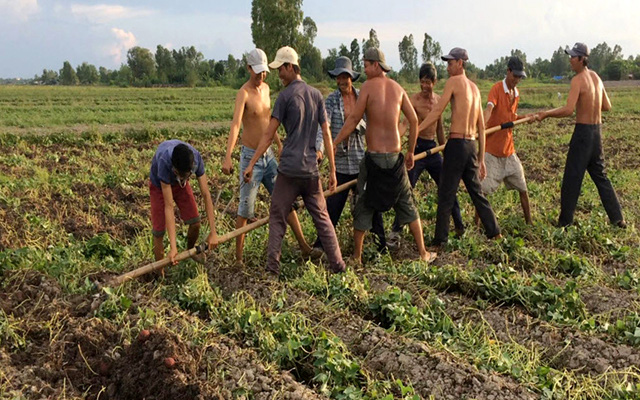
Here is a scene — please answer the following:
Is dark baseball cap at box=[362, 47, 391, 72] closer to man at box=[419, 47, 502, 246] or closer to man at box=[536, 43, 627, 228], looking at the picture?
man at box=[419, 47, 502, 246]

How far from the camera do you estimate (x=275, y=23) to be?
129ft

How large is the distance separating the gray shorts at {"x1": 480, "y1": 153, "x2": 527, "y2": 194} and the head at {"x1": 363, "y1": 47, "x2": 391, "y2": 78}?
80.9 inches

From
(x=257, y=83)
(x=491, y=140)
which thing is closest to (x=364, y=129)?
(x=257, y=83)

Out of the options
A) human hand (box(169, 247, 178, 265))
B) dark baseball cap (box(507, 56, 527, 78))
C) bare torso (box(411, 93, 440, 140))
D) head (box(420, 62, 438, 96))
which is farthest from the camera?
bare torso (box(411, 93, 440, 140))

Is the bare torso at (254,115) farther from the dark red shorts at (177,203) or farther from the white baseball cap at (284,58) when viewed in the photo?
the dark red shorts at (177,203)

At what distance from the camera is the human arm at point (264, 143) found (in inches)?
181

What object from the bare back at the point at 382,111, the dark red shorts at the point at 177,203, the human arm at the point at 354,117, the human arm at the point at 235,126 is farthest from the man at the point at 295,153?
the dark red shorts at the point at 177,203

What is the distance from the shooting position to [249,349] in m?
3.49

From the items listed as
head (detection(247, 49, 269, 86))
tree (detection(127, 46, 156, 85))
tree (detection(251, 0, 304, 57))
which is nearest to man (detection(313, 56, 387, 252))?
head (detection(247, 49, 269, 86))

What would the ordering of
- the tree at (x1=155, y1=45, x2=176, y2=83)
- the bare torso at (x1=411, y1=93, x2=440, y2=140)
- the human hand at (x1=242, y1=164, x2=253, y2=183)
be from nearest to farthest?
the human hand at (x1=242, y1=164, x2=253, y2=183) < the bare torso at (x1=411, y1=93, x2=440, y2=140) < the tree at (x1=155, y1=45, x2=176, y2=83)

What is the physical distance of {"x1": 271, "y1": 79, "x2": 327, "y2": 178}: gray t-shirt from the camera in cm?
450

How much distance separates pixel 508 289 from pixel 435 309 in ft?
2.15

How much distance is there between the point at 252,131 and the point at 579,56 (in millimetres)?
3667

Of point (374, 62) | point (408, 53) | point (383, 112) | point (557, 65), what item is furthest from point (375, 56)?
point (557, 65)
